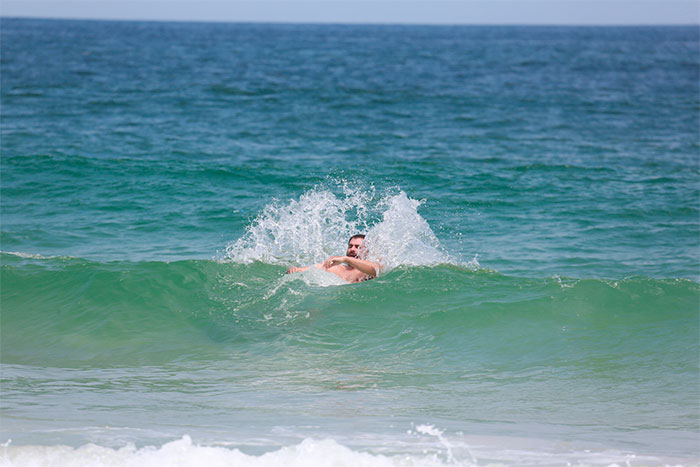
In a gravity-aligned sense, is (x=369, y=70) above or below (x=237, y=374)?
above

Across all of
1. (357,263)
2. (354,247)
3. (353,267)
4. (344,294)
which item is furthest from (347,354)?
(354,247)

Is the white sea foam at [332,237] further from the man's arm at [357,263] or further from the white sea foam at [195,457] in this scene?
the white sea foam at [195,457]

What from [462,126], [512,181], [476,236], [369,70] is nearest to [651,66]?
[369,70]

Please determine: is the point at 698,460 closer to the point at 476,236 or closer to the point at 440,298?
the point at 440,298

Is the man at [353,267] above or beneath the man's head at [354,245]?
beneath

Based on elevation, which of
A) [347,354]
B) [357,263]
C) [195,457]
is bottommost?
[347,354]

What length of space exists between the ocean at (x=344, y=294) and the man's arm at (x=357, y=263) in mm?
181

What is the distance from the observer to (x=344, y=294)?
9336 millimetres

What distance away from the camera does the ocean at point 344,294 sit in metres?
5.64

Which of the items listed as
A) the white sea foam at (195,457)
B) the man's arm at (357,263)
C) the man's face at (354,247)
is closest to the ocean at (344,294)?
the white sea foam at (195,457)

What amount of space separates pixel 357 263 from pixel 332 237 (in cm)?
228

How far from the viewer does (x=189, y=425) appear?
571 centimetres

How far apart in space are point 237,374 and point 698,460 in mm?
4160

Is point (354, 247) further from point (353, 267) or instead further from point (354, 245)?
point (353, 267)
